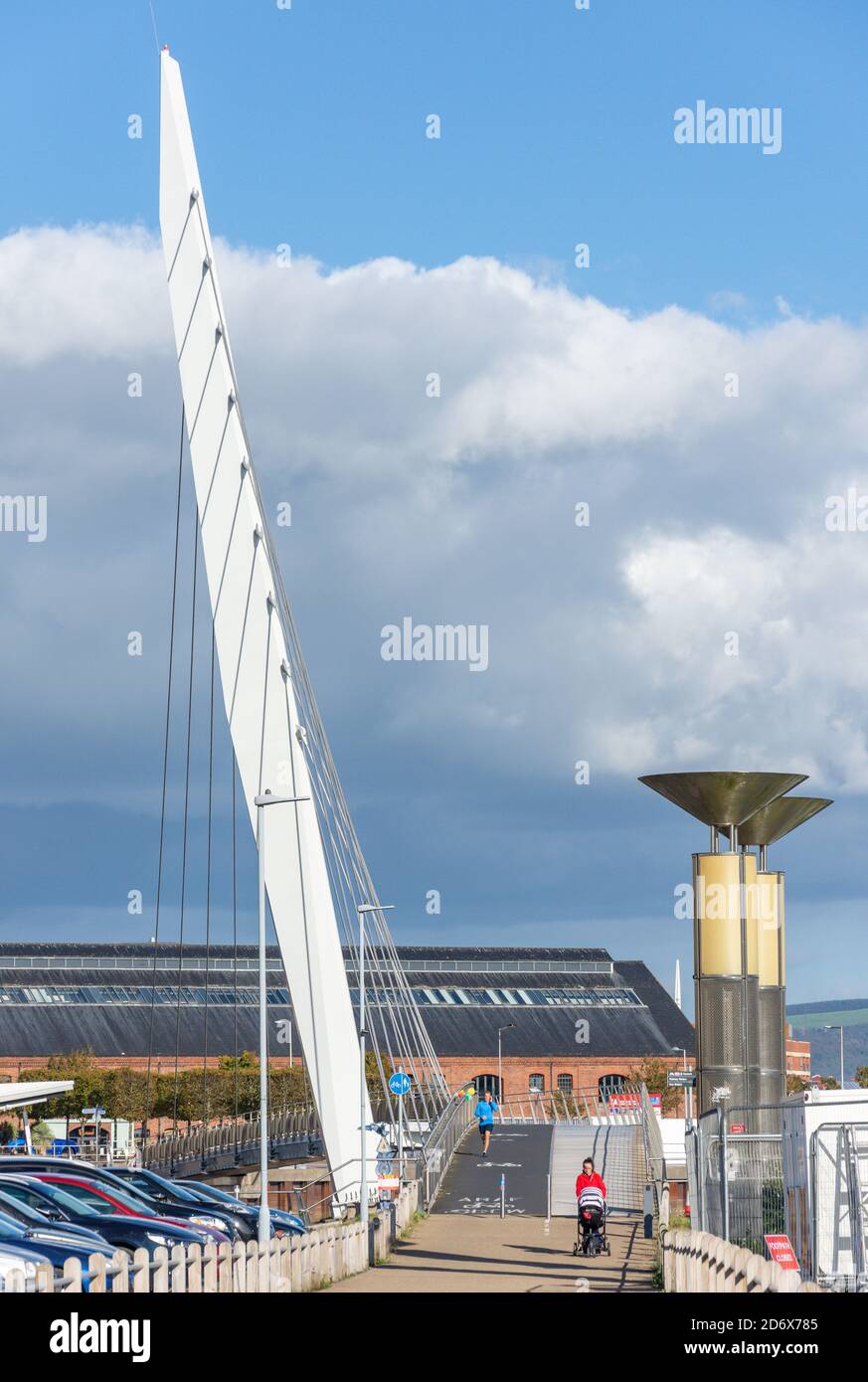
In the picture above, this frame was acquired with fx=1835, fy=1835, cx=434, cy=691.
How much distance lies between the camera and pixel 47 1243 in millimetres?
19250

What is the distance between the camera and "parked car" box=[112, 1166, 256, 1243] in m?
26.9

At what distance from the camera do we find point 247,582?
139 ft

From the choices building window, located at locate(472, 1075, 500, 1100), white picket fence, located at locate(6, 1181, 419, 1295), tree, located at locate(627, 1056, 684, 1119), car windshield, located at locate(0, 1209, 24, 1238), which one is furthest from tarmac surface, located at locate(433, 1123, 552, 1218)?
building window, located at locate(472, 1075, 500, 1100)

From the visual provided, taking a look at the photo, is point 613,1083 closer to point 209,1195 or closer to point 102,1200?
point 209,1195

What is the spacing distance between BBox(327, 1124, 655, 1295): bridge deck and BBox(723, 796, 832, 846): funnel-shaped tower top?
8930mm

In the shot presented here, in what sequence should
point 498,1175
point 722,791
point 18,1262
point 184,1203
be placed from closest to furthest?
point 18,1262 → point 184,1203 → point 722,791 → point 498,1175

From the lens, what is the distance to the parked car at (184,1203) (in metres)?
26.9

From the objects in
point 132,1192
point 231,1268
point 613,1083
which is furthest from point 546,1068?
point 231,1268

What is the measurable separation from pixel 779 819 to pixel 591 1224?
14.6 meters

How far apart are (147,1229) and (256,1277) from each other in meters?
3.31

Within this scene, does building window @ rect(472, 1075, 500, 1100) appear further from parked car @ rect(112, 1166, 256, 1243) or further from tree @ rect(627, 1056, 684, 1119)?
parked car @ rect(112, 1166, 256, 1243)

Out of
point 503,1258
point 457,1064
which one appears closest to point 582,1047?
point 457,1064

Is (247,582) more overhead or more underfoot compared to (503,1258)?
more overhead

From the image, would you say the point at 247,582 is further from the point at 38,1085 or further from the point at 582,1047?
the point at 582,1047
